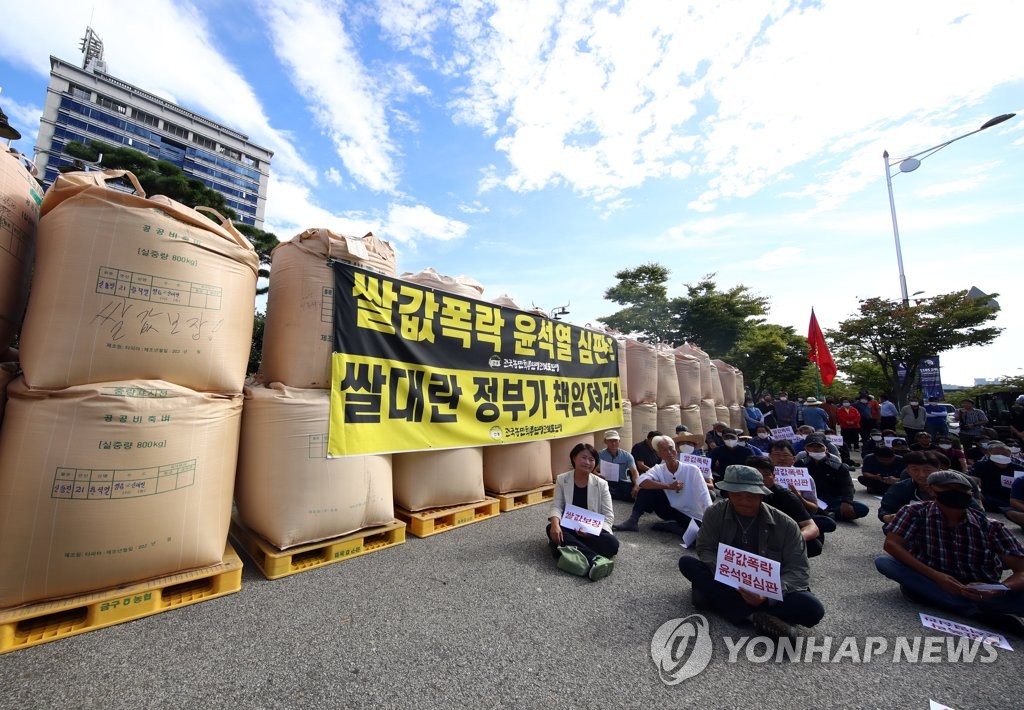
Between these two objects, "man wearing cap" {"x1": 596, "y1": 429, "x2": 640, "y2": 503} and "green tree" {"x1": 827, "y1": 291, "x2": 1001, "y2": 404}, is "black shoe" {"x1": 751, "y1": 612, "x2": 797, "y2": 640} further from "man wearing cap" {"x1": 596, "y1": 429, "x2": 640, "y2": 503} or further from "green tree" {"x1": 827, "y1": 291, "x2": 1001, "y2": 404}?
"green tree" {"x1": 827, "y1": 291, "x2": 1001, "y2": 404}

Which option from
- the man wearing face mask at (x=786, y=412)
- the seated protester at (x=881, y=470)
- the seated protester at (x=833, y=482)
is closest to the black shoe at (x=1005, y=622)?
the seated protester at (x=833, y=482)

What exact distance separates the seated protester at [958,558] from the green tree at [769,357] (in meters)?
18.4

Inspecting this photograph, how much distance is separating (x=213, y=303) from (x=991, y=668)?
5062 millimetres

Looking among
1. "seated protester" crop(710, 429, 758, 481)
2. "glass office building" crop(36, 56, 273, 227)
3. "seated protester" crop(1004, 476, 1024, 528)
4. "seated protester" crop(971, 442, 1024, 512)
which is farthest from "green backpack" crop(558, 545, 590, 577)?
"glass office building" crop(36, 56, 273, 227)

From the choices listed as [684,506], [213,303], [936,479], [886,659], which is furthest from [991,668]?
[213,303]

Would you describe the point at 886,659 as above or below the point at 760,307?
below

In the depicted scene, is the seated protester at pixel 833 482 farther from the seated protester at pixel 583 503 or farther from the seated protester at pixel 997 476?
the seated protester at pixel 583 503

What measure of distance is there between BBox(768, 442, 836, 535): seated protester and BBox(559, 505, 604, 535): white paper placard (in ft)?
6.66

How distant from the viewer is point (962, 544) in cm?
263

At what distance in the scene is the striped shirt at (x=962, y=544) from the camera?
255 centimetres

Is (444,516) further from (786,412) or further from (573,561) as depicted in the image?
(786,412)

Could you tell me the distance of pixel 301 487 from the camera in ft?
9.67

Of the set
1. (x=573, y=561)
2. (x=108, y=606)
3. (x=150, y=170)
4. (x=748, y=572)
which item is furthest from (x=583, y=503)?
(x=150, y=170)

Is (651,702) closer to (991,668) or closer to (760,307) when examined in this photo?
(991,668)
